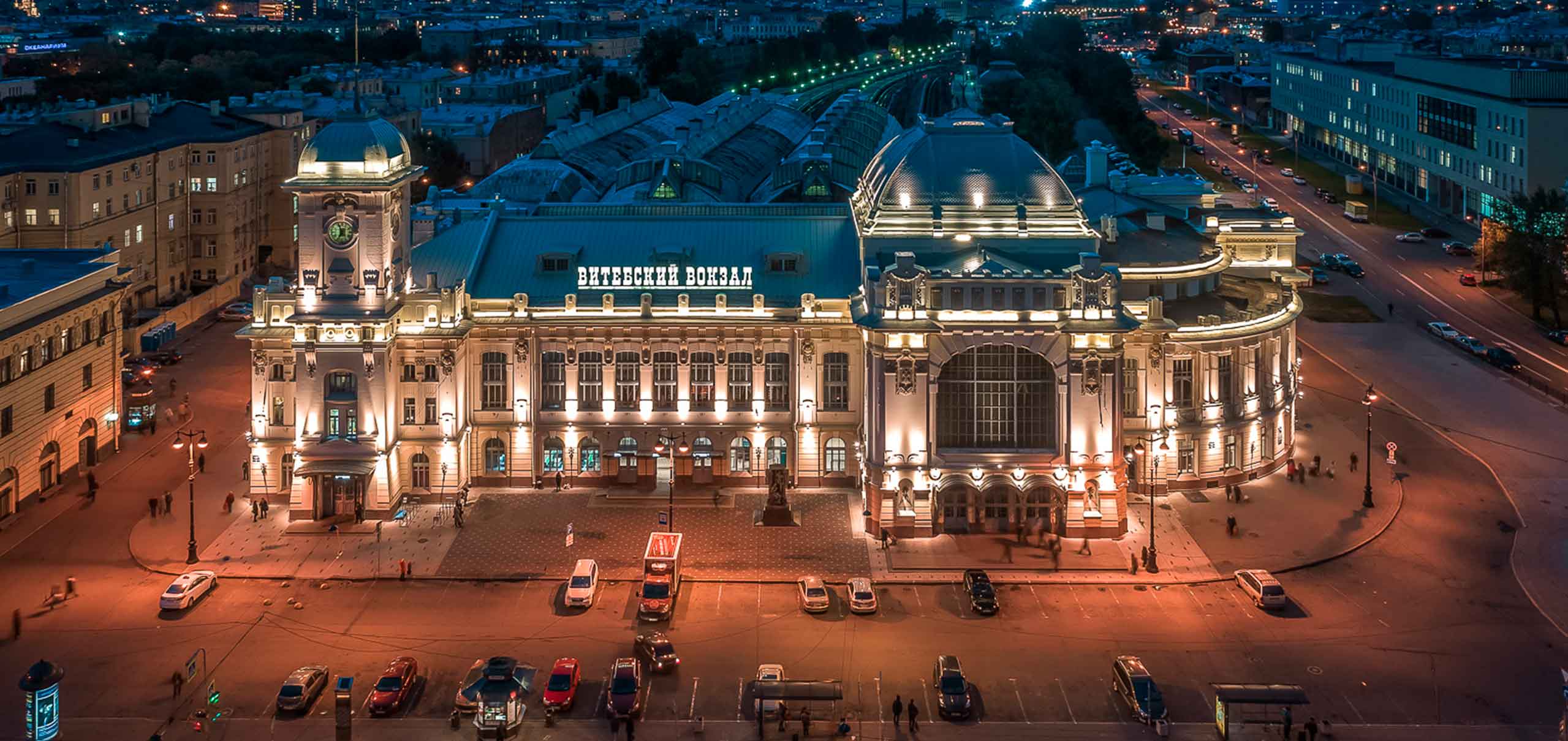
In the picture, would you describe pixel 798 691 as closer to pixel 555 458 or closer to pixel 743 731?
pixel 743 731

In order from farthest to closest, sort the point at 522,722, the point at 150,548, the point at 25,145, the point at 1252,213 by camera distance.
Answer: the point at 25,145 < the point at 1252,213 < the point at 150,548 < the point at 522,722

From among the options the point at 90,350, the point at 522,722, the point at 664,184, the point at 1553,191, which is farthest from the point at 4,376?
the point at 1553,191

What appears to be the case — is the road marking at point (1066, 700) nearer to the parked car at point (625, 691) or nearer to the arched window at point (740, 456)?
the parked car at point (625, 691)

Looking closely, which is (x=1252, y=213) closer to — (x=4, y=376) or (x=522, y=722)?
(x=522, y=722)

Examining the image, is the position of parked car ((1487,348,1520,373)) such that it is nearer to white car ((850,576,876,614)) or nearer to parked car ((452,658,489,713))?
white car ((850,576,876,614))

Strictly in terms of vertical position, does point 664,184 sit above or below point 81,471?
above

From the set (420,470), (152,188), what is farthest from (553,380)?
(152,188)

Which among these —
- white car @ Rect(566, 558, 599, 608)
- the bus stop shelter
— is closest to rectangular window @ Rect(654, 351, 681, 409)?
white car @ Rect(566, 558, 599, 608)
